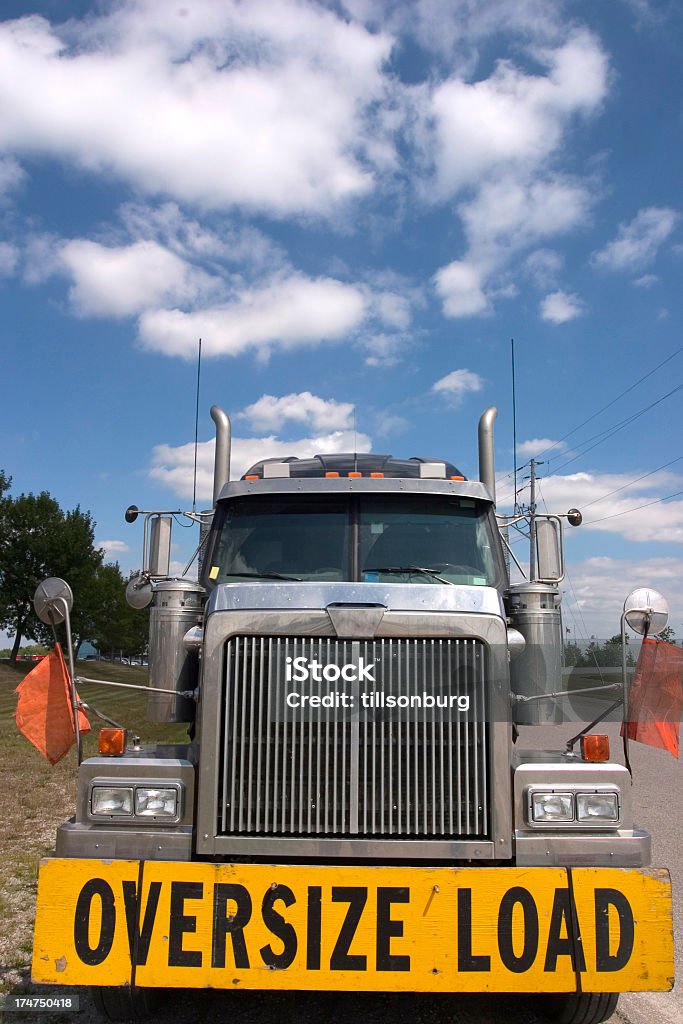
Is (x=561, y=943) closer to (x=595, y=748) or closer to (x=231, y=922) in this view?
(x=595, y=748)

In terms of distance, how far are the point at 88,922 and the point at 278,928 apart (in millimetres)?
779

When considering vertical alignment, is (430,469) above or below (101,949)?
above

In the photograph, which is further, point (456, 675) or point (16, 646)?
point (16, 646)

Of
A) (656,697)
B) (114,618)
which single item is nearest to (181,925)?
(656,697)

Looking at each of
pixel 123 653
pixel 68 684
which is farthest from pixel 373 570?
pixel 123 653

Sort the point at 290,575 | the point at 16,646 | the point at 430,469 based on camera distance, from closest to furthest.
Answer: the point at 290,575 < the point at 430,469 < the point at 16,646

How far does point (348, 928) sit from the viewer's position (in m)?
3.43

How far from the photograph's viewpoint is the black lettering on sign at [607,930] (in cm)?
348

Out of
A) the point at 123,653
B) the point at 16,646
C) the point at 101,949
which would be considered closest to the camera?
the point at 101,949

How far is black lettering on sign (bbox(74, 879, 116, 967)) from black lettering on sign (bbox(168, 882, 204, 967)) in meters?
0.25

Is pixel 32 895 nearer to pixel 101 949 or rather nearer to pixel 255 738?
pixel 101 949

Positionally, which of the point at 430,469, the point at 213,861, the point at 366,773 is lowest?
the point at 213,861

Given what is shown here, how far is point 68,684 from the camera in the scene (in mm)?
4211

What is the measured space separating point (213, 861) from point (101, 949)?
1.79 feet
